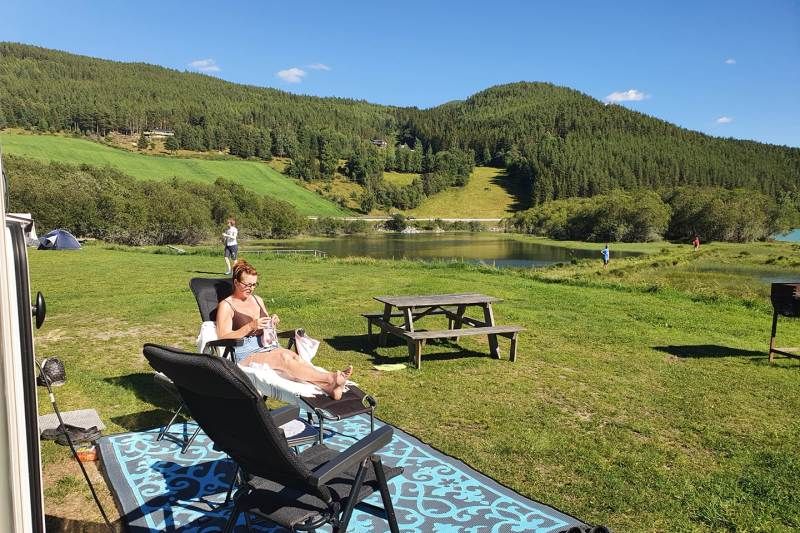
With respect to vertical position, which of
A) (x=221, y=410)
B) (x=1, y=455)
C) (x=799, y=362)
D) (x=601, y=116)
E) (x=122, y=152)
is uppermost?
(x=601, y=116)

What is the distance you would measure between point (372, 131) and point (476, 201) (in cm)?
5666

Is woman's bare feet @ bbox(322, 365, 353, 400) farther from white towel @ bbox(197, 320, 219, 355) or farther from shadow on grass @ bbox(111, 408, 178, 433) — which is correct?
shadow on grass @ bbox(111, 408, 178, 433)

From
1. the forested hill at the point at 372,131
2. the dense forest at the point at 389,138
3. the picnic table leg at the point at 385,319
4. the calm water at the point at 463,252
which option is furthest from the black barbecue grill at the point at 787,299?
the forested hill at the point at 372,131

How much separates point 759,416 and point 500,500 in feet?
11.7

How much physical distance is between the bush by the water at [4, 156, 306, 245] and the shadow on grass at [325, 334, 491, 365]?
119 ft

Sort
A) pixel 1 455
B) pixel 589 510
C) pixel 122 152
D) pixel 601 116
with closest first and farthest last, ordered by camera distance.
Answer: pixel 1 455 → pixel 589 510 → pixel 122 152 → pixel 601 116

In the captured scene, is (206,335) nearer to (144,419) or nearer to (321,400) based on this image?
(144,419)

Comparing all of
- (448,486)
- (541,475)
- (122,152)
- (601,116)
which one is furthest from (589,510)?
(601,116)

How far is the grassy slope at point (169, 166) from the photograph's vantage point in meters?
78.9

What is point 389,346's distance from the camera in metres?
8.43

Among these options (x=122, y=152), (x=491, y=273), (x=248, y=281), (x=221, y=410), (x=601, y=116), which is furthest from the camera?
(x=601, y=116)

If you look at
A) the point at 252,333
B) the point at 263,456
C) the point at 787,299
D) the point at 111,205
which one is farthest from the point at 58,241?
the point at 111,205

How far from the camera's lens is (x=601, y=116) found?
178125 mm

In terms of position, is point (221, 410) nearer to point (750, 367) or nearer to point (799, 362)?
point (750, 367)
